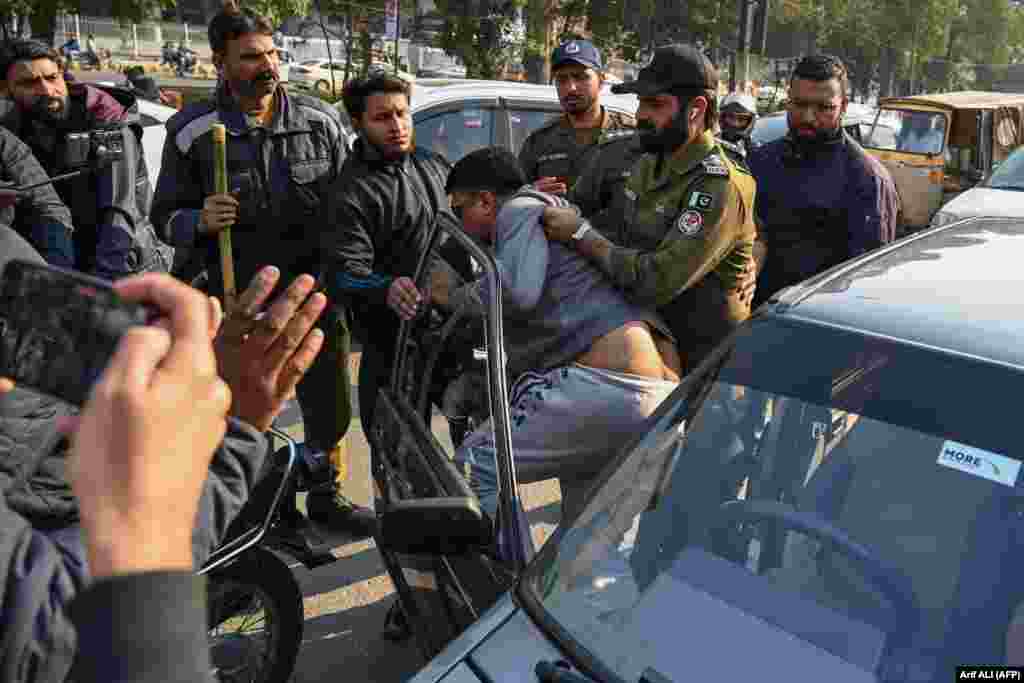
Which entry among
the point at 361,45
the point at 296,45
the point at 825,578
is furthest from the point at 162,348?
the point at 296,45

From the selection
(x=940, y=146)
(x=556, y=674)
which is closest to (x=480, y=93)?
(x=556, y=674)

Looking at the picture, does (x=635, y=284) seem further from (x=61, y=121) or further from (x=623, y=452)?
(x=61, y=121)

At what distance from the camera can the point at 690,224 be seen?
8.97ft

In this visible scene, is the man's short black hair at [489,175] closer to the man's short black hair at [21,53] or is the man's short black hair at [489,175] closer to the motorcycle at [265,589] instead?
the motorcycle at [265,589]

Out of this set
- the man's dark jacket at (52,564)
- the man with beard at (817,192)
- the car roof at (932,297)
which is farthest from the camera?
the man with beard at (817,192)

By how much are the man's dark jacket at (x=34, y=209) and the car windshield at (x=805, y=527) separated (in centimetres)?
253

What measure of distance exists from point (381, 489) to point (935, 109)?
478 inches

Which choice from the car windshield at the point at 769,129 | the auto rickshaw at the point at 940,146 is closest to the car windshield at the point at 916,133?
the auto rickshaw at the point at 940,146

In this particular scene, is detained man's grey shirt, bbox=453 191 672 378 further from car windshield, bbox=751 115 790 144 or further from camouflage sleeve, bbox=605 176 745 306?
car windshield, bbox=751 115 790 144

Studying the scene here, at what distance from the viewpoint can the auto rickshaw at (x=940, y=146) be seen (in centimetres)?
1211

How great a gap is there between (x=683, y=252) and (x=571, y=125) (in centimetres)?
185

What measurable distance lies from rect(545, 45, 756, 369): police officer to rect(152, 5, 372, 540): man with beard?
1247 mm

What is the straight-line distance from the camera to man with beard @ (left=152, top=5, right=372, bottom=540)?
3.54 m

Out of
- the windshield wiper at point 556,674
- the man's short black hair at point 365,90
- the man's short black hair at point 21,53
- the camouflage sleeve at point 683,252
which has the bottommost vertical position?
the windshield wiper at point 556,674
